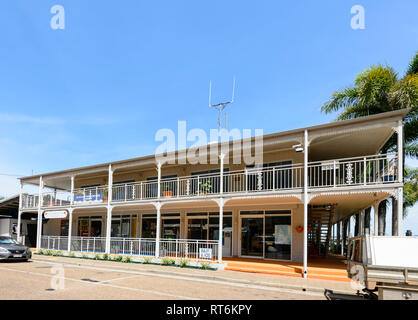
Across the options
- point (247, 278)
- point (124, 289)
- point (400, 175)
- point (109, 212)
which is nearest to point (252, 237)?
point (247, 278)

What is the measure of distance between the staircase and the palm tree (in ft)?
9.92

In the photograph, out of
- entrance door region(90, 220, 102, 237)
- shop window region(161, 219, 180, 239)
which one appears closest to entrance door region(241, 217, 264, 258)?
shop window region(161, 219, 180, 239)

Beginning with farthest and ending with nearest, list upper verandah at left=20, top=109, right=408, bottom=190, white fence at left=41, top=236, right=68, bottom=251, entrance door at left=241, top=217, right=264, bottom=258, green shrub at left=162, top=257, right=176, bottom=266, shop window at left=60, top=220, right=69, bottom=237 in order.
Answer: shop window at left=60, top=220, right=69, bottom=237 < white fence at left=41, top=236, right=68, bottom=251 < entrance door at left=241, top=217, right=264, bottom=258 < green shrub at left=162, top=257, right=176, bottom=266 < upper verandah at left=20, top=109, right=408, bottom=190

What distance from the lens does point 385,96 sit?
17031 millimetres

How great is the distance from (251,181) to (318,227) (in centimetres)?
425

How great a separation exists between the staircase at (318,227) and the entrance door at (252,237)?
243 cm

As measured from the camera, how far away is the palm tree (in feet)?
53.0

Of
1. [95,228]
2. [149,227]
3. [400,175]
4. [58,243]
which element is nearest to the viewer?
[400,175]

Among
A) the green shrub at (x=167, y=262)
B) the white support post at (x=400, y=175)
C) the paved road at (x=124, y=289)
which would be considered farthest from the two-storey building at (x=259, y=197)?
the paved road at (x=124, y=289)

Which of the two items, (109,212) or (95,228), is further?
(95,228)

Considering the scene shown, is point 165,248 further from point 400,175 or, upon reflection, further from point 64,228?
point 64,228

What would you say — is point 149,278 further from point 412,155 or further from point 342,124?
point 412,155

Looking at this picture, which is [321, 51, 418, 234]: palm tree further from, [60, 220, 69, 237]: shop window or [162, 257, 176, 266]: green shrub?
[60, 220, 69, 237]: shop window
